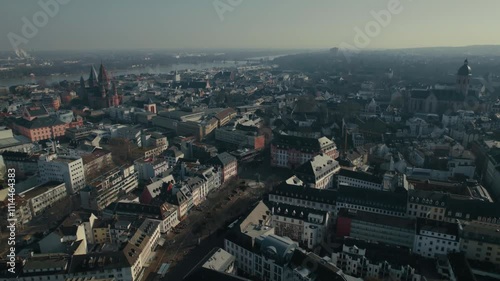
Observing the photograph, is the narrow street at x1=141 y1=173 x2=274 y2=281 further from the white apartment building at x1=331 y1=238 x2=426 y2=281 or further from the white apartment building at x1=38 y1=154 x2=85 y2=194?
the white apartment building at x1=38 y1=154 x2=85 y2=194

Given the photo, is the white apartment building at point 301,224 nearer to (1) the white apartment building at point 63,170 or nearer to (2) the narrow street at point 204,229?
(2) the narrow street at point 204,229

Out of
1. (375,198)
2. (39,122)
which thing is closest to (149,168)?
(375,198)

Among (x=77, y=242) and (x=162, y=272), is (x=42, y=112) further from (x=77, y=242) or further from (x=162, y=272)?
(x=162, y=272)

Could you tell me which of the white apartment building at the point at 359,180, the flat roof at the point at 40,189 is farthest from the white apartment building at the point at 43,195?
the white apartment building at the point at 359,180

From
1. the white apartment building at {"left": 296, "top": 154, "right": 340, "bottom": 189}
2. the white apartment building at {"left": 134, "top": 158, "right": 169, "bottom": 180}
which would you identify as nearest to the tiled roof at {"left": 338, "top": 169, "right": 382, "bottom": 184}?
the white apartment building at {"left": 296, "top": 154, "right": 340, "bottom": 189}

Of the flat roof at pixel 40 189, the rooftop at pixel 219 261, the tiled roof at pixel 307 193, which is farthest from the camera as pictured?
the flat roof at pixel 40 189

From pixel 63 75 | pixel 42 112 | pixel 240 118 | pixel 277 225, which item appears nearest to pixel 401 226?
pixel 277 225

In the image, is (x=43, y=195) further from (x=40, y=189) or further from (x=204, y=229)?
(x=204, y=229)

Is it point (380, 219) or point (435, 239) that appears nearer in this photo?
point (435, 239)
